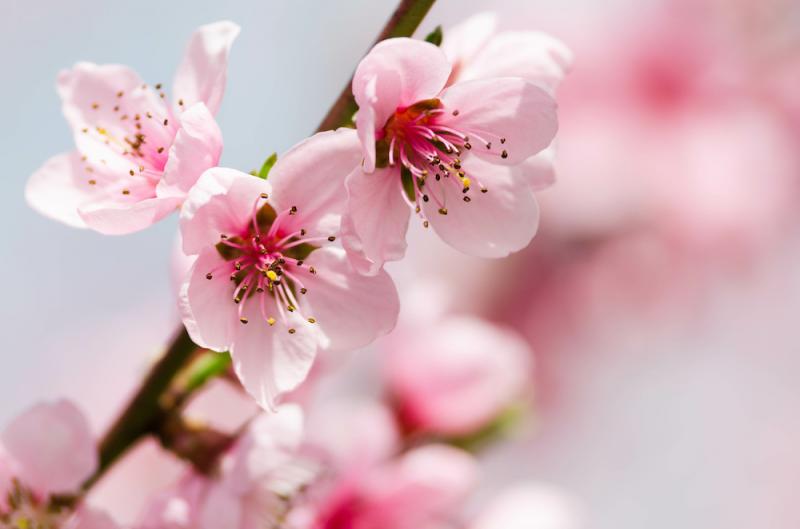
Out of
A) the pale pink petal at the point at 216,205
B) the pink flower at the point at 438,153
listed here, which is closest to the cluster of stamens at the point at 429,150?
the pink flower at the point at 438,153

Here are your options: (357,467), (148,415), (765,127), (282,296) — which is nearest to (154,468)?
(357,467)

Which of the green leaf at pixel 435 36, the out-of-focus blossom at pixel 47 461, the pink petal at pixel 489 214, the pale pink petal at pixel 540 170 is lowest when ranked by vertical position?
the out-of-focus blossom at pixel 47 461

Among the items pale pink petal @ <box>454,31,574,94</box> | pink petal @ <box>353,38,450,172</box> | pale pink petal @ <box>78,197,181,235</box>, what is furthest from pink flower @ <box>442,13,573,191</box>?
pale pink petal @ <box>78,197,181,235</box>

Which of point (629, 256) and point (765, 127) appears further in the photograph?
point (629, 256)

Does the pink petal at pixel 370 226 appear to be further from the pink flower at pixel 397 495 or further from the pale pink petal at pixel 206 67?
the pink flower at pixel 397 495

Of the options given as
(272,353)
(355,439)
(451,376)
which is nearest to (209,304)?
(272,353)

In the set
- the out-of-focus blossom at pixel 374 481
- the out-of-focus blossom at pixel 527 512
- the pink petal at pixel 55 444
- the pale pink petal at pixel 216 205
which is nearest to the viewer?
the pale pink petal at pixel 216 205

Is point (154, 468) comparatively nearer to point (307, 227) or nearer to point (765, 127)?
point (307, 227)
